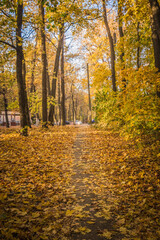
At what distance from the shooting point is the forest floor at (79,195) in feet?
8.53

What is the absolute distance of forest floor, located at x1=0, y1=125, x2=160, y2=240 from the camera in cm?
260

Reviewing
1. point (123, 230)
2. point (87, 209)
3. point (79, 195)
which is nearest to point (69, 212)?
point (87, 209)

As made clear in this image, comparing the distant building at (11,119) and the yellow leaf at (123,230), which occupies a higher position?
the distant building at (11,119)

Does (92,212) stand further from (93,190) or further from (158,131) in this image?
(158,131)

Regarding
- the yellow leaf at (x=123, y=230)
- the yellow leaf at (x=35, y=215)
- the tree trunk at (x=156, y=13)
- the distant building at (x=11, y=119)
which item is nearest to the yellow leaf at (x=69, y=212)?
the yellow leaf at (x=35, y=215)

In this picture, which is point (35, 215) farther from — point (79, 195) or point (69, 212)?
point (79, 195)

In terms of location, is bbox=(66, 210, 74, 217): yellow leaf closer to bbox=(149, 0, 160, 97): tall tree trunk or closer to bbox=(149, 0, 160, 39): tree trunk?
bbox=(149, 0, 160, 97): tall tree trunk

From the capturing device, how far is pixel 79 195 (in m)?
3.84

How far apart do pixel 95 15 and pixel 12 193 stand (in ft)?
38.4

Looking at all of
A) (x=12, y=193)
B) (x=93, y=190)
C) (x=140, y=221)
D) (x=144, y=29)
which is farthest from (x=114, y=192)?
(x=144, y=29)

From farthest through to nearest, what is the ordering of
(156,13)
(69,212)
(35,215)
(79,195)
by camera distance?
(156,13)
(79,195)
(69,212)
(35,215)

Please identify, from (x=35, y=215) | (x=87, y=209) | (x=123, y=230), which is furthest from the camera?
(x=87, y=209)

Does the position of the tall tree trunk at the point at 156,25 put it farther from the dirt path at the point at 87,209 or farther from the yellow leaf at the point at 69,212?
the yellow leaf at the point at 69,212

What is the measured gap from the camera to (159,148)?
18.3 feet
